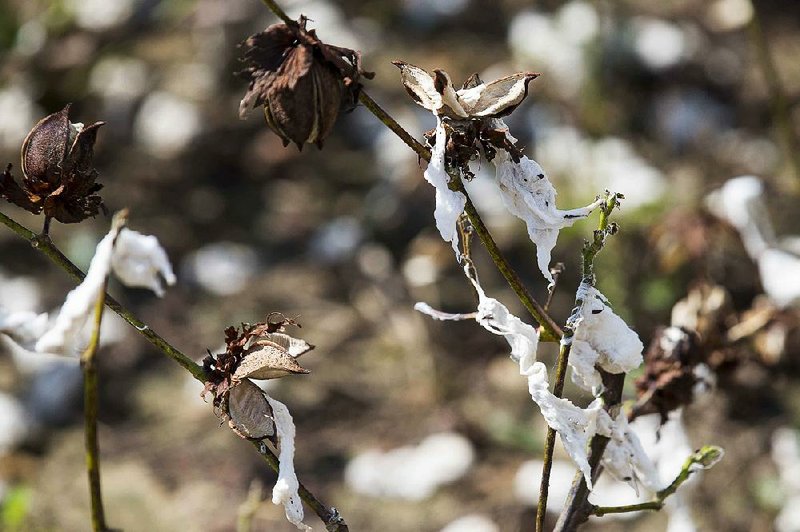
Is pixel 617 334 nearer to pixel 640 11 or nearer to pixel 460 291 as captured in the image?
pixel 460 291

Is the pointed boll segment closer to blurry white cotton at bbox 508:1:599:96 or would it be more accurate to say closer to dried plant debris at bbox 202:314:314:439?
dried plant debris at bbox 202:314:314:439

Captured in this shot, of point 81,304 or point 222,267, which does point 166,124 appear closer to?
point 222,267

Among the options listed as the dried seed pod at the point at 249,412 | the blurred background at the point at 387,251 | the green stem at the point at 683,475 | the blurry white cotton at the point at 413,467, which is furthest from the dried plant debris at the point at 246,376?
the blurry white cotton at the point at 413,467

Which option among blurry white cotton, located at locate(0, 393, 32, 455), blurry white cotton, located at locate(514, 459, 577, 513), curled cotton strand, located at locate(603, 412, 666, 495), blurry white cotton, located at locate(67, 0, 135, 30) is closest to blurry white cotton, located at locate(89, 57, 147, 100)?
blurry white cotton, located at locate(67, 0, 135, 30)

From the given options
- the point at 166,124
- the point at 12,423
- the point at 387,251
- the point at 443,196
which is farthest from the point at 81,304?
the point at 166,124

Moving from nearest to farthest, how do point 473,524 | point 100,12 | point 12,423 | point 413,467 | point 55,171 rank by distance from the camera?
point 55,171 < point 473,524 < point 413,467 < point 12,423 < point 100,12

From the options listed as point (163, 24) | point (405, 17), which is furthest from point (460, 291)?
Result: point (163, 24)
